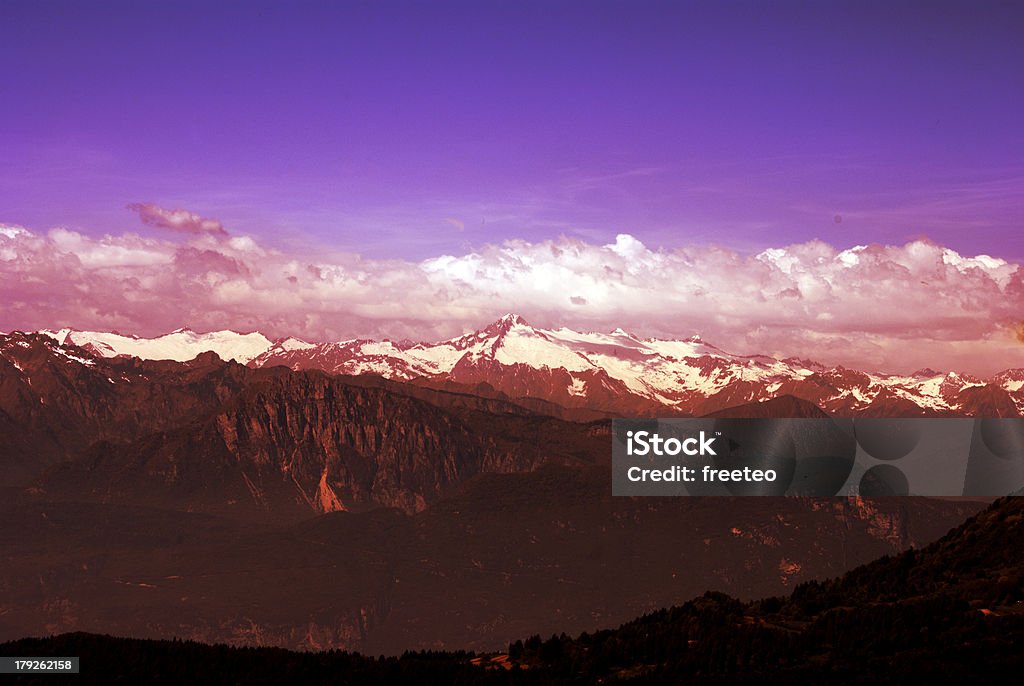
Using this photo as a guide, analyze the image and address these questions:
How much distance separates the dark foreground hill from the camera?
477ft

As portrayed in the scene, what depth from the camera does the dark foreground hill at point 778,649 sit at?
146 m

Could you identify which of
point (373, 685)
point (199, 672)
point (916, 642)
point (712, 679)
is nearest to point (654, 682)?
point (712, 679)

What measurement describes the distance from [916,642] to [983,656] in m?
10.3

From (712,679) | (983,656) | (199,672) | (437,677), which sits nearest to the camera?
(983,656)

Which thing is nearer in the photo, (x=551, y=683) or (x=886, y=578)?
(x=551, y=683)

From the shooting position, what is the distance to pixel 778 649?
157m

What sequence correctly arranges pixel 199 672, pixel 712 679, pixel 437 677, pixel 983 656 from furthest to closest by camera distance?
pixel 199 672, pixel 437 677, pixel 712 679, pixel 983 656

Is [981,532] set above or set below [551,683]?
above

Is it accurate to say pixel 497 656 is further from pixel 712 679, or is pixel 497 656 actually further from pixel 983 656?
pixel 983 656

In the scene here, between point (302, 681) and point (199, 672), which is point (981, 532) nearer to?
point (302, 681)

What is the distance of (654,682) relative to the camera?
504ft

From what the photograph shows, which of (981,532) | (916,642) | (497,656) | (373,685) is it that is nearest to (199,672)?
(373,685)

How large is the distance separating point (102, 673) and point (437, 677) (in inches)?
1833

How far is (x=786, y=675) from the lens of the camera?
148 metres
